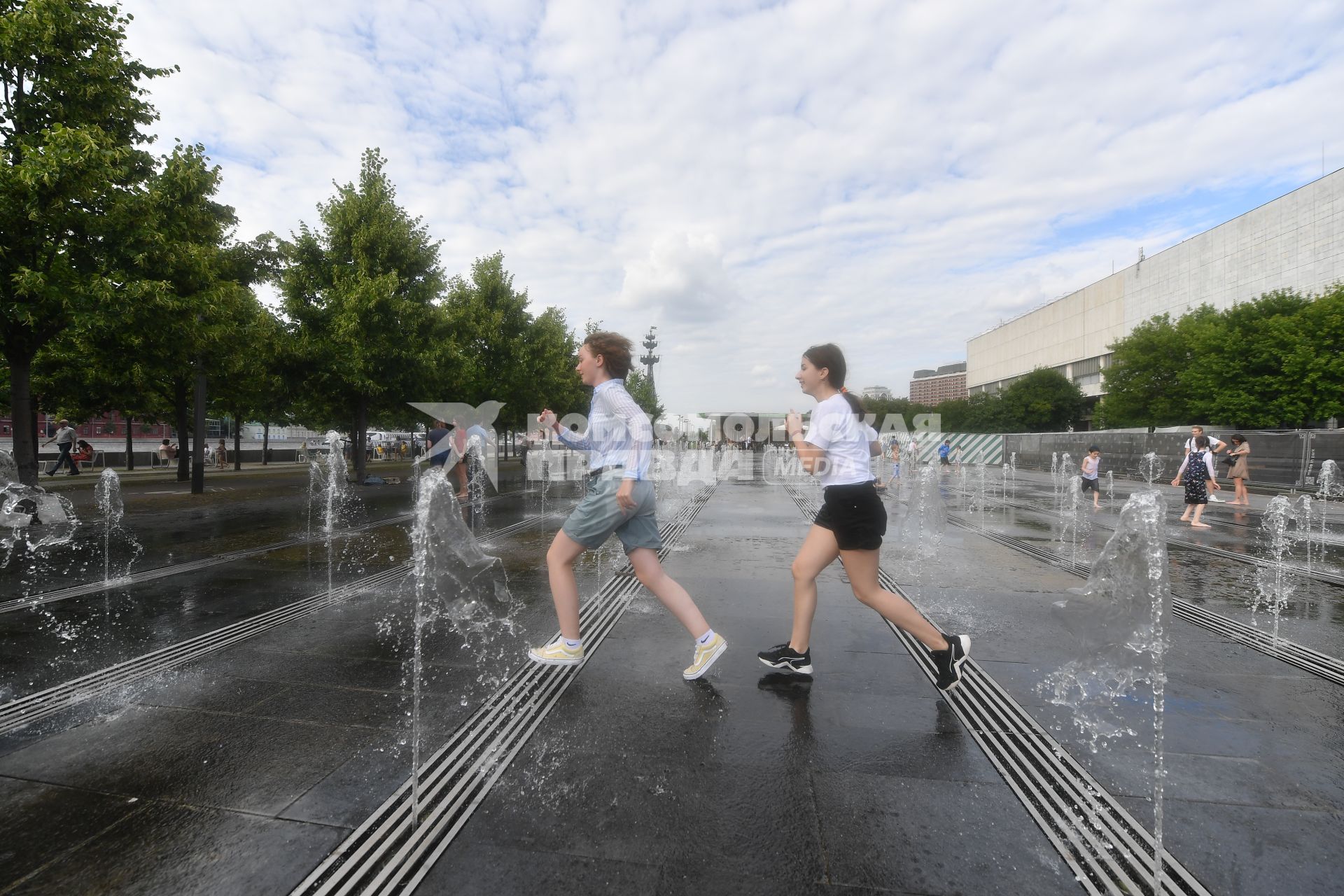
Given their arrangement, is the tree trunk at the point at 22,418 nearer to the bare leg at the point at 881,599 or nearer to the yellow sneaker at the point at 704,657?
the yellow sneaker at the point at 704,657

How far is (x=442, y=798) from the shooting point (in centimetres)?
263

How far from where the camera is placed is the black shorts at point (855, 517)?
3633mm

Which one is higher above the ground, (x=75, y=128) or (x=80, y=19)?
(x=80, y=19)

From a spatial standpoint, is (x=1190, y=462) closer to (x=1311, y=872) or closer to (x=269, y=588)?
(x=1311, y=872)

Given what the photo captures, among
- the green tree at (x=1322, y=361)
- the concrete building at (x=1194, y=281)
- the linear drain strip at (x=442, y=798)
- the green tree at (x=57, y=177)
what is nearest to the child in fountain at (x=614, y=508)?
the linear drain strip at (x=442, y=798)

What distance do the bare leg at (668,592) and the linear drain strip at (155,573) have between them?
5078mm

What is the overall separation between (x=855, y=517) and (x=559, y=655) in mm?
1908

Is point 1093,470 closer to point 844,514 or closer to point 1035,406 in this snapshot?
point 844,514

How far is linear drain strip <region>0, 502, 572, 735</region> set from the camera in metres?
3.39

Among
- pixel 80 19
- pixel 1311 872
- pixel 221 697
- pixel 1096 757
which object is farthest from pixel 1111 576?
pixel 80 19

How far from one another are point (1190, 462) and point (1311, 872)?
11807mm

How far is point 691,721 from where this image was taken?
335 cm

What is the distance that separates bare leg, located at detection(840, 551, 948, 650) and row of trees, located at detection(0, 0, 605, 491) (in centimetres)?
1150

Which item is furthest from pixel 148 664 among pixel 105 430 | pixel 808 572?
pixel 105 430
